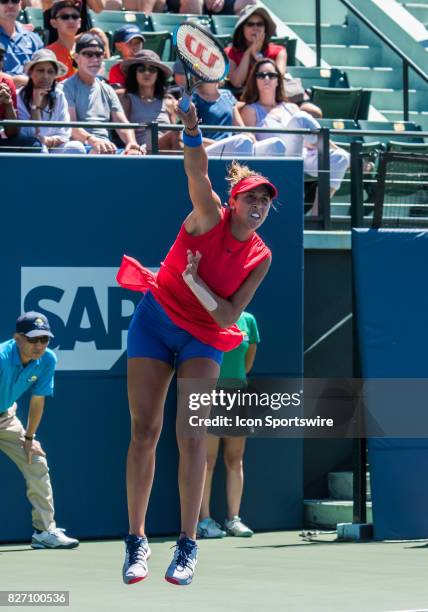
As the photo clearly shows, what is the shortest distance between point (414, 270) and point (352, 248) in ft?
1.75

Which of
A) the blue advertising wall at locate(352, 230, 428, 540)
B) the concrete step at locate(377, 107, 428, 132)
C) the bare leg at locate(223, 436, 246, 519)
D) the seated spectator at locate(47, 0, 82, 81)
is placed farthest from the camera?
the concrete step at locate(377, 107, 428, 132)

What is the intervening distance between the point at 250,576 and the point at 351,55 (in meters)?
9.14

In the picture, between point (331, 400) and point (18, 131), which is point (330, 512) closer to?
point (331, 400)

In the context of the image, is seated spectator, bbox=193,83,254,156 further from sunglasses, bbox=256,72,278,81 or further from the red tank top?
the red tank top

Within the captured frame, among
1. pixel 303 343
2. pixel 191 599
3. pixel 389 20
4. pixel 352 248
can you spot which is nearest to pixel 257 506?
pixel 303 343

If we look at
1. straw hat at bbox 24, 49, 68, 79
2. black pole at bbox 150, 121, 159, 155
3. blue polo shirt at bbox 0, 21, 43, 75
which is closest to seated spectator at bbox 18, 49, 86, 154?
straw hat at bbox 24, 49, 68, 79

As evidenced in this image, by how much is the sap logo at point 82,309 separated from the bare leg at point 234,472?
118 centimetres

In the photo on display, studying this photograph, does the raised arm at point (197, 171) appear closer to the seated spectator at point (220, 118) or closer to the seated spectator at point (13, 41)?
the seated spectator at point (220, 118)

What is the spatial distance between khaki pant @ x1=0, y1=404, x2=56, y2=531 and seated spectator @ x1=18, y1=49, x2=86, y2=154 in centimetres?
224

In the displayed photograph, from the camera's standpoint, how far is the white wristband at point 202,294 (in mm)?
6828

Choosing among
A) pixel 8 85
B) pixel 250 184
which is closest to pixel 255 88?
pixel 8 85

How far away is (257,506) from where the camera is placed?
11.6 m

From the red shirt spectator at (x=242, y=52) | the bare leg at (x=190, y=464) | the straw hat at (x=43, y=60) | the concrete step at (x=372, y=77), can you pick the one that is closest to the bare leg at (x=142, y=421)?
the bare leg at (x=190, y=464)

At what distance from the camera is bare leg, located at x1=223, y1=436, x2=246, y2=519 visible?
1117 centimetres
